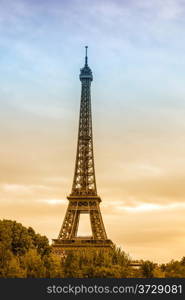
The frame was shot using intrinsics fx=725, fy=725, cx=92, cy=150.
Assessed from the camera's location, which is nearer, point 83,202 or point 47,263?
point 47,263

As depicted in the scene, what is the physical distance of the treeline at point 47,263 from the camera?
7631 cm

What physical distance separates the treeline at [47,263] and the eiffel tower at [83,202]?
61.9 feet

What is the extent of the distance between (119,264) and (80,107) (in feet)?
136

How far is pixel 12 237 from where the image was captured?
84.9 metres

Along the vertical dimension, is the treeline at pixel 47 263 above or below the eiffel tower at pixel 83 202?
below

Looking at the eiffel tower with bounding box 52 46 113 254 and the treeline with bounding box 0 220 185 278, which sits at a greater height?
the eiffel tower with bounding box 52 46 113 254

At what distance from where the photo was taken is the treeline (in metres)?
76.3

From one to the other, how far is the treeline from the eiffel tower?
61.9 feet

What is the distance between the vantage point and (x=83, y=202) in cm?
11281

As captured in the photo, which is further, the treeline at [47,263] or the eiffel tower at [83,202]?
the eiffel tower at [83,202]

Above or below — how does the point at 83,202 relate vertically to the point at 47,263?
above

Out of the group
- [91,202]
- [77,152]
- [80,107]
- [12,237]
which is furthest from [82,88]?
[12,237]

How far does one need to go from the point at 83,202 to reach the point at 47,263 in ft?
110

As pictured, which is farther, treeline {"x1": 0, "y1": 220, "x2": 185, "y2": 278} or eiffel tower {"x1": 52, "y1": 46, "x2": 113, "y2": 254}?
eiffel tower {"x1": 52, "y1": 46, "x2": 113, "y2": 254}
